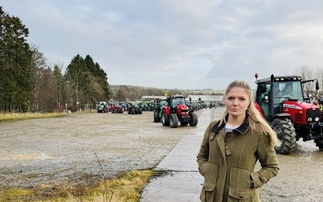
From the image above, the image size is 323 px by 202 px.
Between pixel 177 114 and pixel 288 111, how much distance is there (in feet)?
37.3

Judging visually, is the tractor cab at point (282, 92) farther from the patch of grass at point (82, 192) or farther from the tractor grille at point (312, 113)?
the patch of grass at point (82, 192)

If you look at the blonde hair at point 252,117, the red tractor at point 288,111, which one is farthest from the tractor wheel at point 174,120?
the blonde hair at point 252,117

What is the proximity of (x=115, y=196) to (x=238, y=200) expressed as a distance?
313 cm

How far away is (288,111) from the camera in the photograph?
10852 mm

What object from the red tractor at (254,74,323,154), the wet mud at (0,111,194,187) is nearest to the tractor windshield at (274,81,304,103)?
the red tractor at (254,74,323,154)

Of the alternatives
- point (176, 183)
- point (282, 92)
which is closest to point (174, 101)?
point (282, 92)

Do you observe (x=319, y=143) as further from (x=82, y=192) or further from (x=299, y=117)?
(x=82, y=192)

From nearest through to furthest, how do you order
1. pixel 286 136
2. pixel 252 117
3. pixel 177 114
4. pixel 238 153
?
1. pixel 238 153
2. pixel 252 117
3. pixel 286 136
4. pixel 177 114

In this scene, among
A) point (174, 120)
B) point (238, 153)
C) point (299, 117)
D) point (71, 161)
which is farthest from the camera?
point (174, 120)

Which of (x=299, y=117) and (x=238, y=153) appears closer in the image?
(x=238, y=153)

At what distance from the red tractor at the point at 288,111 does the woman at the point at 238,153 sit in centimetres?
766

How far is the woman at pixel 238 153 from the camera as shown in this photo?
2.49 meters

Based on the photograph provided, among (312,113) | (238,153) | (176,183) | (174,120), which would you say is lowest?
(176,183)

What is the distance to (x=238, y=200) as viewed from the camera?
8.11 feet
